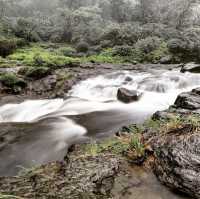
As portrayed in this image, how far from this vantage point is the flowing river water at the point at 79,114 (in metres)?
6.21

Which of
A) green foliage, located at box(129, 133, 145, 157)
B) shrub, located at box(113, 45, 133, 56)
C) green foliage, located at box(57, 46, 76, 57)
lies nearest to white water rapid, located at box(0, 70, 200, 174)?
green foliage, located at box(129, 133, 145, 157)

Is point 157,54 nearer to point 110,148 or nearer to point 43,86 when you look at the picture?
point 43,86

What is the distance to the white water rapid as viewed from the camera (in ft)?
20.5

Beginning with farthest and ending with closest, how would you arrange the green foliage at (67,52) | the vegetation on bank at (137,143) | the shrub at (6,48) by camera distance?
the green foliage at (67,52)
the shrub at (6,48)
the vegetation on bank at (137,143)

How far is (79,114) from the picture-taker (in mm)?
9195

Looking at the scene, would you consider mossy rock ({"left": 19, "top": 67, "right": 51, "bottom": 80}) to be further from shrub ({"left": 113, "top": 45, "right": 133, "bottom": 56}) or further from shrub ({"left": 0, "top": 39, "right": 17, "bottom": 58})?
shrub ({"left": 113, "top": 45, "right": 133, "bottom": 56})

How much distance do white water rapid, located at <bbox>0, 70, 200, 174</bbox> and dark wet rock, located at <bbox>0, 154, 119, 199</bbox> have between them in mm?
1226

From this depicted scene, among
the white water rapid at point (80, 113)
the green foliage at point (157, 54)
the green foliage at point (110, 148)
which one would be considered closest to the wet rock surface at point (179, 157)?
the green foliage at point (110, 148)

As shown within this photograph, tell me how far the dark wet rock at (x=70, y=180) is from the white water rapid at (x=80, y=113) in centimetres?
123

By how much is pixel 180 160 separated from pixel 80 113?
559 centimetres

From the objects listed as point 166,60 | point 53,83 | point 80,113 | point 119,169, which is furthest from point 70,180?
point 166,60

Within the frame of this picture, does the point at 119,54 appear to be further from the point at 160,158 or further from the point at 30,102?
the point at 160,158

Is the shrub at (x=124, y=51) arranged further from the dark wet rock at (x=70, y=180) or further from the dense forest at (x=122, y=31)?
the dark wet rock at (x=70, y=180)

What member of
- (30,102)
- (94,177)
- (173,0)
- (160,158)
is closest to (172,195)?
(160,158)
